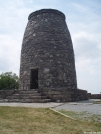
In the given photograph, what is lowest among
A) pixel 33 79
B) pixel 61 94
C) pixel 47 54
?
pixel 61 94

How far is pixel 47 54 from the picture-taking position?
14523mm

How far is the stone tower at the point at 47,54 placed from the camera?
14.2 meters

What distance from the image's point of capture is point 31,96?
1220 centimetres

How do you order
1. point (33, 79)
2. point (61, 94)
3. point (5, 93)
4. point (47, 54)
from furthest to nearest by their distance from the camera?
point (33, 79), point (47, 54), point (5, 93), point (61, 94)

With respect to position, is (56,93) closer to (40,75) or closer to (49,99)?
(49,99)

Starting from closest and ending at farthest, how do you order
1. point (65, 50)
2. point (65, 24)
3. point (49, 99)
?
point (49, 99), point (65, 50), point (65, 24)

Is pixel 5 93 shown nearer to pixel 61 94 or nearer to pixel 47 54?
pixel 47 54

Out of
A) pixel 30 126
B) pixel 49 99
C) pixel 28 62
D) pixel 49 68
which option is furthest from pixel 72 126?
pixel 28 62

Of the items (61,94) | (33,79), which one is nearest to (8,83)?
(33,79)

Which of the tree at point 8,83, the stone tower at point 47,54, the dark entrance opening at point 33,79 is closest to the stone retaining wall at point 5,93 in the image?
the stone tower at point 47,54

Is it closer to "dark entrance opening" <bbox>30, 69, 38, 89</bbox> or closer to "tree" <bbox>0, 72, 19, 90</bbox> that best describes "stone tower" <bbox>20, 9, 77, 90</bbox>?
"dark entrance opening" <bbox>30, 69, 38, 89</bbox>

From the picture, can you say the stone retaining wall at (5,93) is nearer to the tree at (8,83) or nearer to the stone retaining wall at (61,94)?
the stone retaining wall at (61,94)

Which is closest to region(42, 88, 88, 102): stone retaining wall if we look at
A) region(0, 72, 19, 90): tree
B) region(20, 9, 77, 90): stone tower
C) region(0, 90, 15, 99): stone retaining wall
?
region(20, 9, 77, 90): stone tower

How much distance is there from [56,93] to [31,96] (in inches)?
68.3
